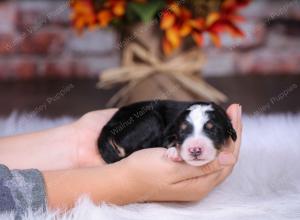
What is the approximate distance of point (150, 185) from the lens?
101cm

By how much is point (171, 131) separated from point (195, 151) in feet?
0.44

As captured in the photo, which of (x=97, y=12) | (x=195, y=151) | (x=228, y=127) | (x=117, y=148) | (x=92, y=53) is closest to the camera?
(x=195, y=151)

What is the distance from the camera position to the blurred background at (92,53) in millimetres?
2490

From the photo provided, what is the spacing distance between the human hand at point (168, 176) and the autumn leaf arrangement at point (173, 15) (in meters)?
0.72

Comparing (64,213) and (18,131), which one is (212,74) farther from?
(64,213)

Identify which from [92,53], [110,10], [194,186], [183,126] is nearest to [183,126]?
[183,126]

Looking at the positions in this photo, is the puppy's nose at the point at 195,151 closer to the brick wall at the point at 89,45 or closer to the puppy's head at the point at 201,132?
the puppy's head at the point at 201,132

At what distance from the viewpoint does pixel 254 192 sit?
110 centimetres

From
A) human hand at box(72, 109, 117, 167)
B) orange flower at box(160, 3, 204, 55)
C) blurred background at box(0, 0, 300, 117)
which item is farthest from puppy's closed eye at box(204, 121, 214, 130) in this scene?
blurred background at box(0, 0, 300, 117)

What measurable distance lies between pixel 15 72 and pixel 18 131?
1.15 m

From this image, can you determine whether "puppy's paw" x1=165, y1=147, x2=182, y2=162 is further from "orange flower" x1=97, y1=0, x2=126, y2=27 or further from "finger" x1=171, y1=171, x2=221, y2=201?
"orange flower" x1=97, y1=0, x2=126, y2=27

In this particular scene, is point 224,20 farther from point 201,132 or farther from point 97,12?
point 201,132

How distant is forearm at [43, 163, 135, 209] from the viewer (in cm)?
100

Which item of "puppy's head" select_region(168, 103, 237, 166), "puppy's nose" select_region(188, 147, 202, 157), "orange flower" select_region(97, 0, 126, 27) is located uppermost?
"orange flower" select_region(97, 0, 126, 27)
